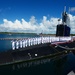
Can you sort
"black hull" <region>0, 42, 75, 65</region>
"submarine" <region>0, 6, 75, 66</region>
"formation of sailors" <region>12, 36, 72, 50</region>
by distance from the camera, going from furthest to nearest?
"formation of sailors" <region>12, 36, 72, 50</region> → "submarine" <region>0, 6, 75, 66</region> → "black hull" <region>0, 42, 75, 65</region>

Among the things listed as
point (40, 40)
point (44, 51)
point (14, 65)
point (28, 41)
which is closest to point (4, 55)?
point (14, 65)

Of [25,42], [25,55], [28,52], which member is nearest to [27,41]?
[25,42]

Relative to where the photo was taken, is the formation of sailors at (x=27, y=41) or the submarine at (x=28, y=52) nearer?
the submarine at (x=28, y=52)

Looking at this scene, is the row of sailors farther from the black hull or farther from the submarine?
the black hull

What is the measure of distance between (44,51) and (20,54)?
7922 mm

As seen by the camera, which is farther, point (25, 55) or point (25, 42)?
point (25, 42)

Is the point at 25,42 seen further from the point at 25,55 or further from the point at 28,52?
the point at 25,55

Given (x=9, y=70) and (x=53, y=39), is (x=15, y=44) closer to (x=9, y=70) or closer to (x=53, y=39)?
(x=9, y=70)

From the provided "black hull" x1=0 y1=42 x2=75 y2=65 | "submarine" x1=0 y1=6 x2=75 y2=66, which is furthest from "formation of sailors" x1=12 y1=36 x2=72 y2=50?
"black hull" x1=0 y1=42 x2=75 y2=65

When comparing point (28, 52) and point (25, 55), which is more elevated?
point (28, 52)

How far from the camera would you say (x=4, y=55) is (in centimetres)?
3291

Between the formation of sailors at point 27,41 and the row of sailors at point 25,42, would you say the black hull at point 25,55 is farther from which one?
the formation of sailors at point 27,41

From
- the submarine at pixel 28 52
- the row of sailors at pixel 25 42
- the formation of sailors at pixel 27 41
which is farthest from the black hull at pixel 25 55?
the formation of sailors at pixel 27 41

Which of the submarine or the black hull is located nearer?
the black hull
